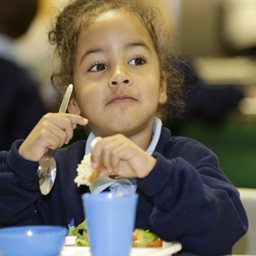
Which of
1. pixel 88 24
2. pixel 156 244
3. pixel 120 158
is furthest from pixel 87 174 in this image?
pixel 88 24

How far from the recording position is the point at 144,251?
1.25m

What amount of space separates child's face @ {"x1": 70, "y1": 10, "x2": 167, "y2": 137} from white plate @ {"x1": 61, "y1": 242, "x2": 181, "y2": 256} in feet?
1.21

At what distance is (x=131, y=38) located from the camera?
168cm

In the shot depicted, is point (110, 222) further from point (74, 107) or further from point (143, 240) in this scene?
point (74, 107)

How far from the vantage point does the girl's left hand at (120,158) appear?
126 cm

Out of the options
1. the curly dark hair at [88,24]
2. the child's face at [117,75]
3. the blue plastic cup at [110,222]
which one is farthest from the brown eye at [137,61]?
the blue plastic cup at [110,222]

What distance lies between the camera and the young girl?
1.32 m

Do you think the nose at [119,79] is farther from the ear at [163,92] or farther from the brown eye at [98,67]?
the ear at [163,92]

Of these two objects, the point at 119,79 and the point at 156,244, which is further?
the point at 119,79

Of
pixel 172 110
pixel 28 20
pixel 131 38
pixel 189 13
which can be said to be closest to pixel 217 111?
pixel 28 20

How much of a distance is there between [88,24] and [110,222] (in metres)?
0.73

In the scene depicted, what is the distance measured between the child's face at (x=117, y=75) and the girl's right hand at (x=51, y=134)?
128mm

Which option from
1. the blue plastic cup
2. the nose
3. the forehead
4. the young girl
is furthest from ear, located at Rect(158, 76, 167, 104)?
the blue plastic cup

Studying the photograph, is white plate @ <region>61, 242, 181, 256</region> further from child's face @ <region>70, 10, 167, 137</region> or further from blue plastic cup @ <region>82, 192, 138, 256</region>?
child's face @ <region>70, 10, 167, 137</region>
